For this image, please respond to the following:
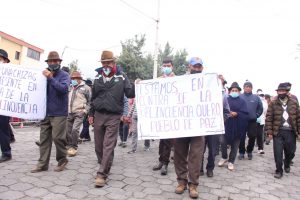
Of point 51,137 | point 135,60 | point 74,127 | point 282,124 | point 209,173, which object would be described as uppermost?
point 135,60

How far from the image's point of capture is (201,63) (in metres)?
5.04

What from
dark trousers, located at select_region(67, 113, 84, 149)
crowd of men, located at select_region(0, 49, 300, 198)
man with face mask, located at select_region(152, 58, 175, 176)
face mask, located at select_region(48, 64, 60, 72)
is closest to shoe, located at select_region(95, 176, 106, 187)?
crowd of men, located at select_region(0, 49, 300, 198)

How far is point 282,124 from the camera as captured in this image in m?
6.50

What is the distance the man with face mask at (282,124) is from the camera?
6453 millimetres

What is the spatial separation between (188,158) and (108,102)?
64.9 inches

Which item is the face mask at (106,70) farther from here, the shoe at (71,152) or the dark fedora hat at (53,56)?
the shoe at (71,152)

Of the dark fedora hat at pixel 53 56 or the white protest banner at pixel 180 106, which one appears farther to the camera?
the dark fedora hat at pixel 53 56

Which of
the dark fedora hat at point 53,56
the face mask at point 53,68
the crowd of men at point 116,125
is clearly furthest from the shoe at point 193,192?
the dark fedora hat at point 53,56

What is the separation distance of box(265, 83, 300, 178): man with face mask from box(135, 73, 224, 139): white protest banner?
241cm

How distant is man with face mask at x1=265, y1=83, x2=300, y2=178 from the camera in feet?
21.2

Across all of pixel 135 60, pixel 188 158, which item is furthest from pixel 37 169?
pixel 135 60

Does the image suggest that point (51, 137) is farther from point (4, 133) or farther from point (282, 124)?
point (282, 124)

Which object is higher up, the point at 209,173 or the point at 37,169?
the point at 37,169

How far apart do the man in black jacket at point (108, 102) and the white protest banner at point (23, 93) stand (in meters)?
1.01
